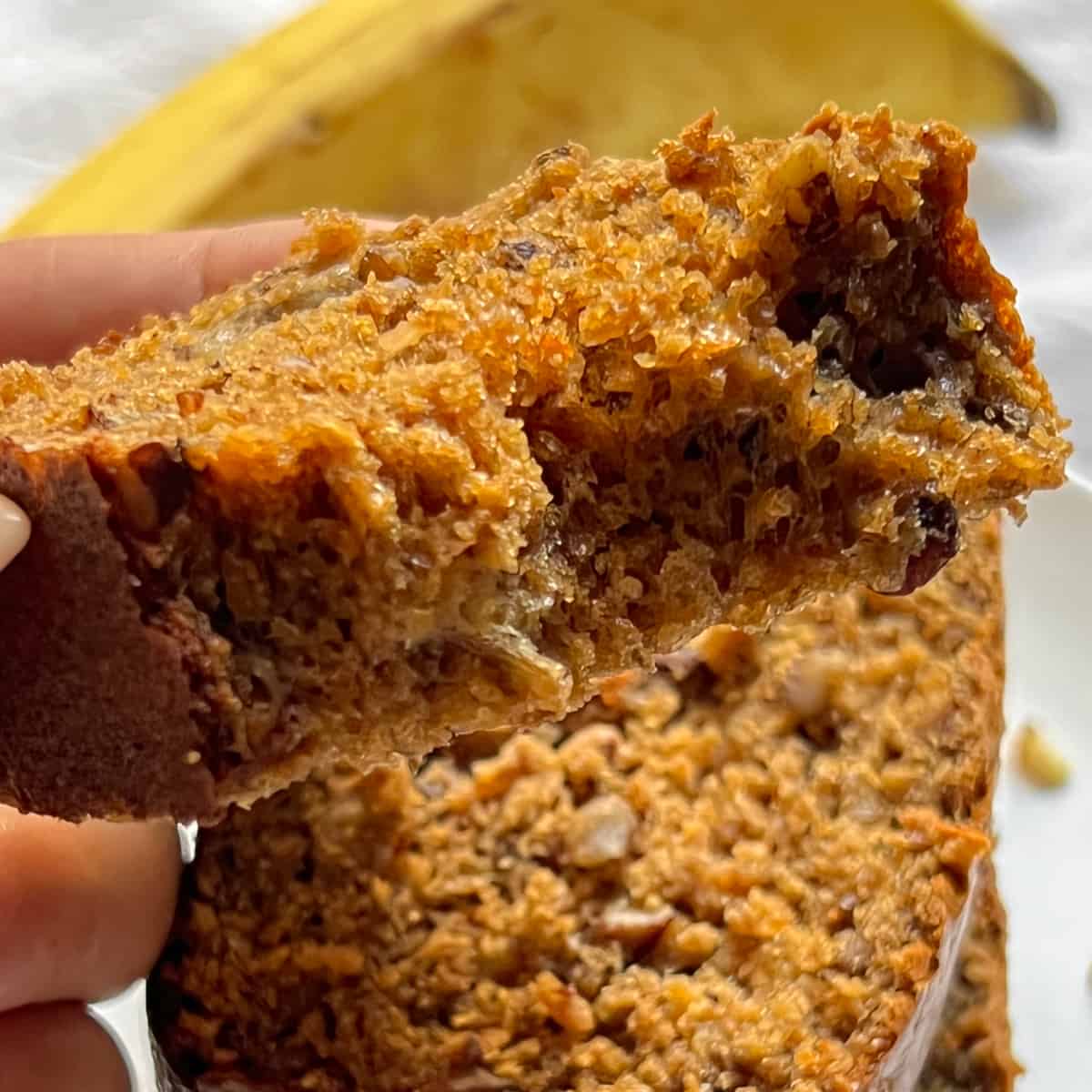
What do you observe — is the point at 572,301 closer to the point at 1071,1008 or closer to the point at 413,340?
the point at 413,340

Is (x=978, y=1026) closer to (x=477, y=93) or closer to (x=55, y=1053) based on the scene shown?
(x=55, y=1053)

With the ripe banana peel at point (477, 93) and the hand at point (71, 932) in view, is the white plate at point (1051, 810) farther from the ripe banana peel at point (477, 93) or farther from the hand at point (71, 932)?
the hand at point (71, 932)

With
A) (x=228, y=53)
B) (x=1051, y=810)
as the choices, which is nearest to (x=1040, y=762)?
(x=1051, y=810)

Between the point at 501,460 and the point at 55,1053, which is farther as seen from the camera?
the point at 55,1053

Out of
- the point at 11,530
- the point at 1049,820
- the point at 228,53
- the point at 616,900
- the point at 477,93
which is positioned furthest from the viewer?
the point at 228,53

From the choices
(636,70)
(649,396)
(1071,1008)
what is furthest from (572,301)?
(636,70)

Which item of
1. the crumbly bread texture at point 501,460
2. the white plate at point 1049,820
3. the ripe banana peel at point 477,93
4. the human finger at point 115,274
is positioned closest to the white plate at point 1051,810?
the white plate at point 1049,820
